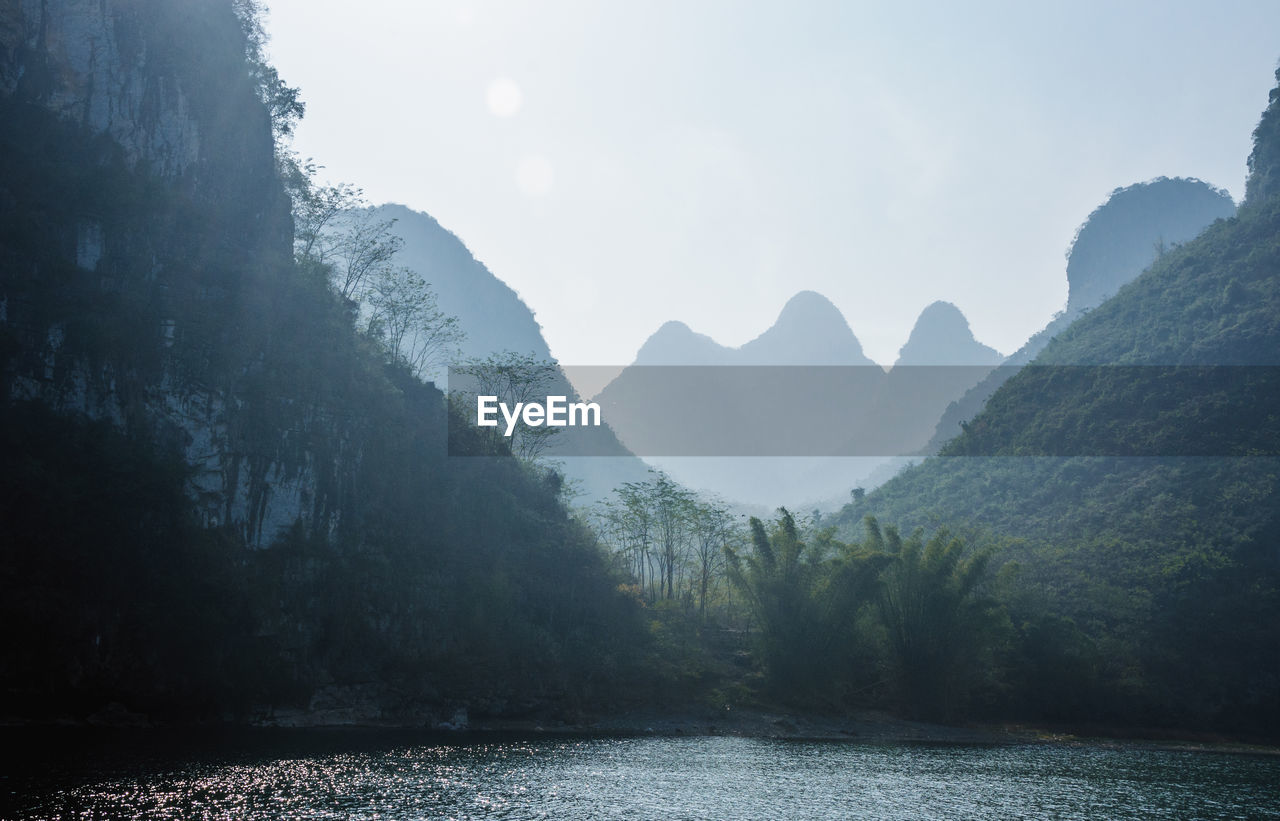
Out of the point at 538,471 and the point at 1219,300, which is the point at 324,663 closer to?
the point at 538,471

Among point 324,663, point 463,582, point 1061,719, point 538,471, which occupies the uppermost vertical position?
point 538,471

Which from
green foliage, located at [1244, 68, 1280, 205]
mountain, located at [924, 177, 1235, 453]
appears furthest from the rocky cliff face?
Result: mountain, located at [924, 177, 1235, 453]

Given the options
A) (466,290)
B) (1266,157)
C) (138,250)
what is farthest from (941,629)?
(466,290)

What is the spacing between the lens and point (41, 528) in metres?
30.6

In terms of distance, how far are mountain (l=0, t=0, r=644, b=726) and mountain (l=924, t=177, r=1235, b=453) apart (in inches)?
3468

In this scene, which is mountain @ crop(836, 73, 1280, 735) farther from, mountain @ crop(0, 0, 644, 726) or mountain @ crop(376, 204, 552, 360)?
mountain @ crop(376, 204, 552, 360)

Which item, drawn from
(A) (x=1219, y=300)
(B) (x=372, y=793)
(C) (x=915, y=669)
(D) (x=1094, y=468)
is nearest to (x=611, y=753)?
(B) (x=372, y=793)

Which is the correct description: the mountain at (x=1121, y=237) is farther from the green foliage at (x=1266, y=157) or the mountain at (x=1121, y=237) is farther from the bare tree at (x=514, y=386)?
the bare tree at (x=514, y=386)

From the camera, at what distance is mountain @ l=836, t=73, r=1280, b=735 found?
42.6 m

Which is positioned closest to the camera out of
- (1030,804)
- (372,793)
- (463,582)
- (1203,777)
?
(372,793)

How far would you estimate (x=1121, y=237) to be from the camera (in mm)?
127000

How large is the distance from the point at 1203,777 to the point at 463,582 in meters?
32.6

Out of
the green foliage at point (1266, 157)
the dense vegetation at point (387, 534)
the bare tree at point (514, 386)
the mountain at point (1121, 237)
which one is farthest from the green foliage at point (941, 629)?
the mountain at point (1121, 237)

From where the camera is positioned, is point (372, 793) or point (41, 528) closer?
point (372, 793)
